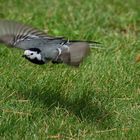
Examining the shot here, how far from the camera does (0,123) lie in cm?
405

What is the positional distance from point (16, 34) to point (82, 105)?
2.29 ft

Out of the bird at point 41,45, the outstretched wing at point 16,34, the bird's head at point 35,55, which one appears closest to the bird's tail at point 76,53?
the bird at point 41,45

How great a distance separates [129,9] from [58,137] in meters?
3.13

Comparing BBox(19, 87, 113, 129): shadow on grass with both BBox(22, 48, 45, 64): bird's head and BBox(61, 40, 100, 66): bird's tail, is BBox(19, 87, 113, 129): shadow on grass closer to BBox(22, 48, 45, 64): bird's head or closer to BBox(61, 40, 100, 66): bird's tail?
BBox(22, 48, 45, 64): bird's head

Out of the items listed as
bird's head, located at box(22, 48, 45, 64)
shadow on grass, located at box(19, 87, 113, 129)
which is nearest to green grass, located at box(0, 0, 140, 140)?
shadow on grass, located at box(19, 87, 113, 129)

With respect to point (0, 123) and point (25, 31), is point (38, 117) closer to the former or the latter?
point (0, 123)

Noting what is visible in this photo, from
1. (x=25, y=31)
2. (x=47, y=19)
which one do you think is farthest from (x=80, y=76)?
(x=47, y=19)

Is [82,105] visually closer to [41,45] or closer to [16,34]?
[41,45]

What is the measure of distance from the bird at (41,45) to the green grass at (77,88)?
394 millimetres

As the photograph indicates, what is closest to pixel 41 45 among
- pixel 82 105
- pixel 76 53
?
pixel 76 53

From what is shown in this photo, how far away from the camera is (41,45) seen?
167 inches

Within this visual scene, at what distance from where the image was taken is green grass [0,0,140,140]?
161 inches

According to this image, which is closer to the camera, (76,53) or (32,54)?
(76,53)

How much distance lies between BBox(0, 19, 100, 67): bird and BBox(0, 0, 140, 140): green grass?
394mm
